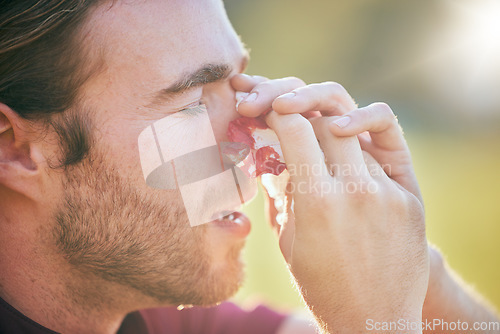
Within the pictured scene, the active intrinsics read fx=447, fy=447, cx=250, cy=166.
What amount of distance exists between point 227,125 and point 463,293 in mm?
1574

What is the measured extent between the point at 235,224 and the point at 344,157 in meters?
0.76

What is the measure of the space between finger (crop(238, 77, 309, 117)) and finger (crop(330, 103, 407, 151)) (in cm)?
29

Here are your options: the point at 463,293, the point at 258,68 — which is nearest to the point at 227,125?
the point at 463,293

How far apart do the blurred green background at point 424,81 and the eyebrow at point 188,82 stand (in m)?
4.69

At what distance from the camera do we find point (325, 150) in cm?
174

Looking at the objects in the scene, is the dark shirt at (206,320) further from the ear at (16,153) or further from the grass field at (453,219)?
the grass field at (453,219)

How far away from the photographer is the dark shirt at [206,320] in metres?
2.48

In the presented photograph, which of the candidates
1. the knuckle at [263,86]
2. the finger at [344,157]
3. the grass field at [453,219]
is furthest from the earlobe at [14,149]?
the grass field at [453,219]

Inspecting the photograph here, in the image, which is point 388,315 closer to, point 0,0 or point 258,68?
point 0,0

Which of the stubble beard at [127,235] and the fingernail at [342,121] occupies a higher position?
the fingernail at [342,121]

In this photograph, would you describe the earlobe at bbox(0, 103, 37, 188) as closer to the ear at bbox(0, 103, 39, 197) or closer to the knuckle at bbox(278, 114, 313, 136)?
the ear at bbox(0, 103, 39, 197)

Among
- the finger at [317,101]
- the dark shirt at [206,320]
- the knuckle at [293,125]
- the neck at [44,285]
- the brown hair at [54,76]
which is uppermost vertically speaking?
the brown hair at [54,76]

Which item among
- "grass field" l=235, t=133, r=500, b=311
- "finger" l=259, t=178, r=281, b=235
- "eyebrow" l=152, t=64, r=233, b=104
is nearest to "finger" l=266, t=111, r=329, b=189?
"eyebrow" l=152, t=64, r=233, b=104

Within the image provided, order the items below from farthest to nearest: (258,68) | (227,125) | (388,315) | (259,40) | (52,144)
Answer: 1. (259,40)
2. (258,68)
3. (227,125)
4. (52,144)
5. (388,315)
